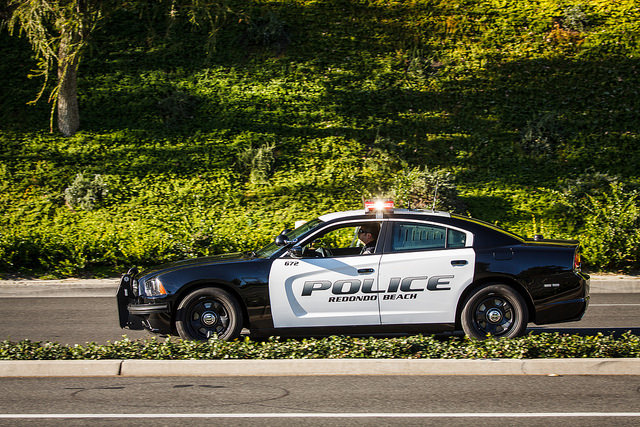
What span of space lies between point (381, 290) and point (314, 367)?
54.3 inches

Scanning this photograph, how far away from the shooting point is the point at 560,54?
21.2 m

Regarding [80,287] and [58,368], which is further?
[80,287]

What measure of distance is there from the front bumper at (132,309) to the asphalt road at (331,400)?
126cm

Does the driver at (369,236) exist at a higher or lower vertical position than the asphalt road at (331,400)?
higher

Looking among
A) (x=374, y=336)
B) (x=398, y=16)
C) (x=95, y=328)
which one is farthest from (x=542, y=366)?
(x=398, y=16)

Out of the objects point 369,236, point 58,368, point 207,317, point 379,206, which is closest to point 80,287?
point 207,317

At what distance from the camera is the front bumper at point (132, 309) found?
7.27 meters

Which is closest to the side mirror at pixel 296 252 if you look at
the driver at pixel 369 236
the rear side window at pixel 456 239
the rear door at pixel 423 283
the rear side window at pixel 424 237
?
the driver at pixel 369 236

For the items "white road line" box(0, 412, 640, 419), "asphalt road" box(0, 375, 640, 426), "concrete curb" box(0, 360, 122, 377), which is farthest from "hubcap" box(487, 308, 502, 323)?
"concrete curb" box(0, 360, 122, 377)

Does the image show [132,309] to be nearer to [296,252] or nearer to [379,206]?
[296,252]

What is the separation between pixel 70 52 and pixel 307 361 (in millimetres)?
12593

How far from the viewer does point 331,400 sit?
5.51m

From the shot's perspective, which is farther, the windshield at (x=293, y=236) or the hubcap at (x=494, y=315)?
the windshield at (x=293, y=236)

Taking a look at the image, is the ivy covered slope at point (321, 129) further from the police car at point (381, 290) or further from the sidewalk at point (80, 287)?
the police car at point (381, 290)
